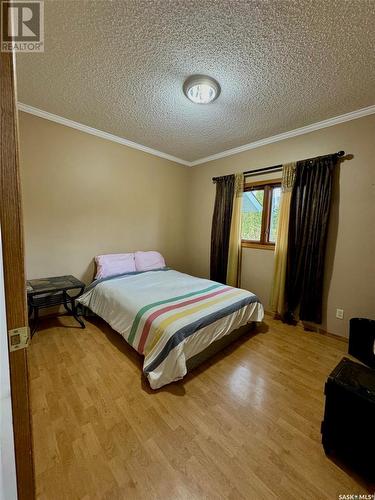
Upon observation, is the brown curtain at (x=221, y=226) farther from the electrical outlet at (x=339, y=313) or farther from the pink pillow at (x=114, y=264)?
the electrical outlet at (x=339, y=313)

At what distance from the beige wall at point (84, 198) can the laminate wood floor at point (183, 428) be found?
1.26 metres

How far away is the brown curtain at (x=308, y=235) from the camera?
7.99 ft

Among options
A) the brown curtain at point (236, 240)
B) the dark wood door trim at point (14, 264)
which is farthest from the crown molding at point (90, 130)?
the dark wood door trim at point (14, 264)

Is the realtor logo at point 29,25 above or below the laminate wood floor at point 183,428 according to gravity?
above

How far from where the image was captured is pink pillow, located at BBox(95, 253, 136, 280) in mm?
2877

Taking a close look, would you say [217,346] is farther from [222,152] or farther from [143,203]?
[222,152]

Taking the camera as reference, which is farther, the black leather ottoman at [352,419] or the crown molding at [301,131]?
the crown molding at [301,131]

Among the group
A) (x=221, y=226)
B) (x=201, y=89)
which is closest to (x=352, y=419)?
(x=201, y=89)

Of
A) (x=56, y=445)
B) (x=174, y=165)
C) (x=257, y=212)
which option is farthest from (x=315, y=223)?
(x=56, y=445)

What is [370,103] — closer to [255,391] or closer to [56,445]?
[255,391]

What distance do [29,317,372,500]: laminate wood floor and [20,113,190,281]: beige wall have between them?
1260 millimetres

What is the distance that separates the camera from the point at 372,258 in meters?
2.21

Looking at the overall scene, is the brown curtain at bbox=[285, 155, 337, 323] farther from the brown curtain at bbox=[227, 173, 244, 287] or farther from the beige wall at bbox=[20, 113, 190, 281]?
the beige wall at bbox=[20, 113, 190, 281]

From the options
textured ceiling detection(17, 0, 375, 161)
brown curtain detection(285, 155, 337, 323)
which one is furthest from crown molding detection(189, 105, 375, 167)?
brown curtain detection(285, 155, 337, 323)
